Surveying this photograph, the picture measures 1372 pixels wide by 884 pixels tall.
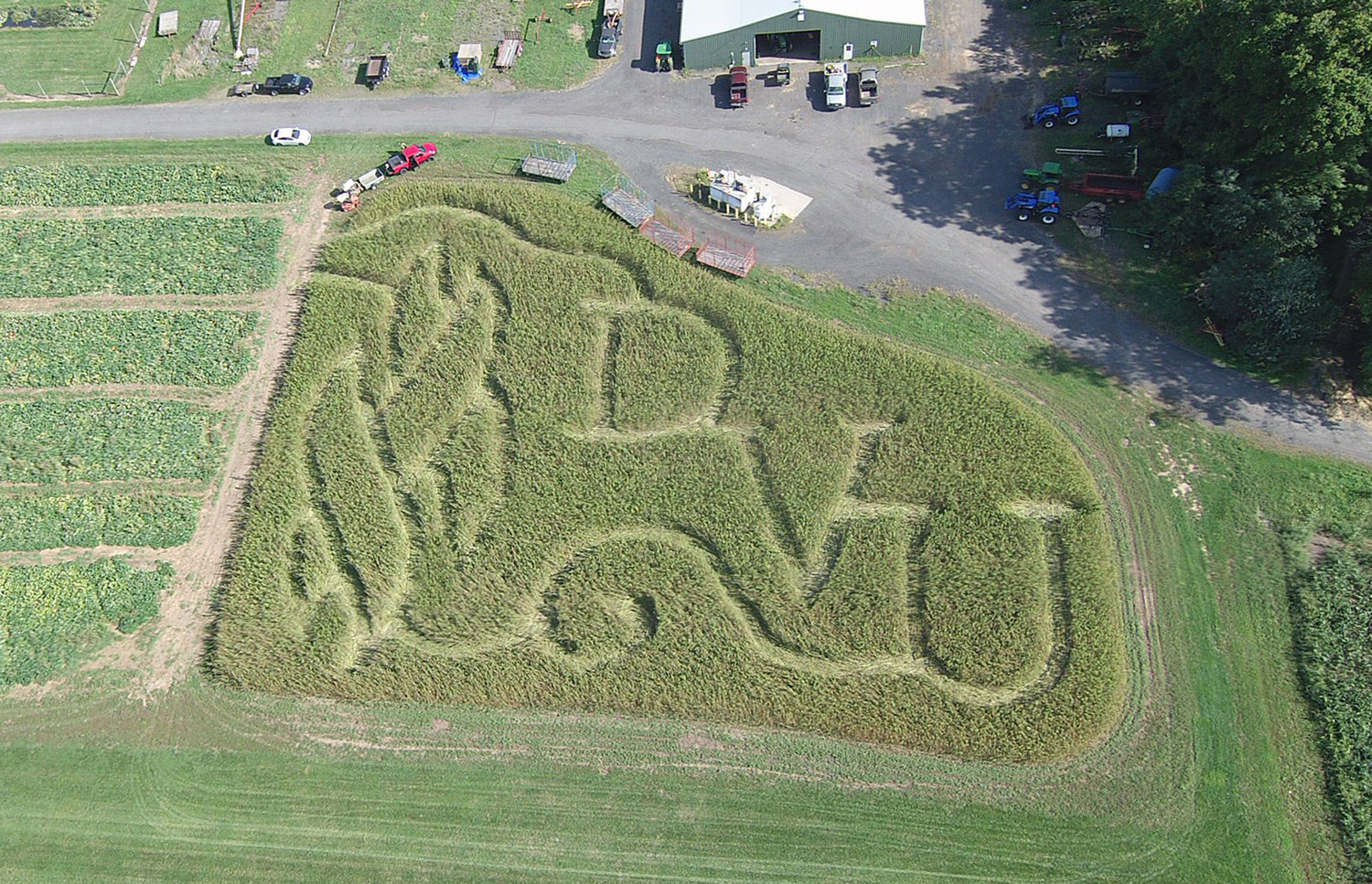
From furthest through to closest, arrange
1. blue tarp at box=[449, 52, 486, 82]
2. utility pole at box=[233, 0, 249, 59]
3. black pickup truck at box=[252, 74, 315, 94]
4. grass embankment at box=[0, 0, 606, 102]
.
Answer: utility pole at box=[233, 0, 249, 59] → grass embankment at box=[0, 0, 606, 102] → blue tarp at box=[449, 52, 486, 82] → black pickup truck at box=[252, 74, 315, 94]

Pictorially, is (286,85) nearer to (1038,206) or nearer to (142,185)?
(142,185)

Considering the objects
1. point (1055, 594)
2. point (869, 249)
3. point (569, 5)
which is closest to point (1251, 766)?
point (1055, 594)

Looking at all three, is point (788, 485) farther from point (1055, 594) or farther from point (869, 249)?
point (869, 249)

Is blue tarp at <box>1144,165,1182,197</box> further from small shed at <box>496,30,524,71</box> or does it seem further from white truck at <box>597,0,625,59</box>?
small shed at <box>496,30,524,71</box>

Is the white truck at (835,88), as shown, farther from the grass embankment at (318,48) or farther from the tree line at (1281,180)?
the tree line at (1281,180)

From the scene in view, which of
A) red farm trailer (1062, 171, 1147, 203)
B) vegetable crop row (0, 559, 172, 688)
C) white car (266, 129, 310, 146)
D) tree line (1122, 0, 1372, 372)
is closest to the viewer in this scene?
vegetable crop row (0, 559, 172, 688)

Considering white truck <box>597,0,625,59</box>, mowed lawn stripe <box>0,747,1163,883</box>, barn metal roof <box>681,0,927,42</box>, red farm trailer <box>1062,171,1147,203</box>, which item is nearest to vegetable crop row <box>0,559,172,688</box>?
mowed lawn stripe <box>0,747,1163,883</box>
